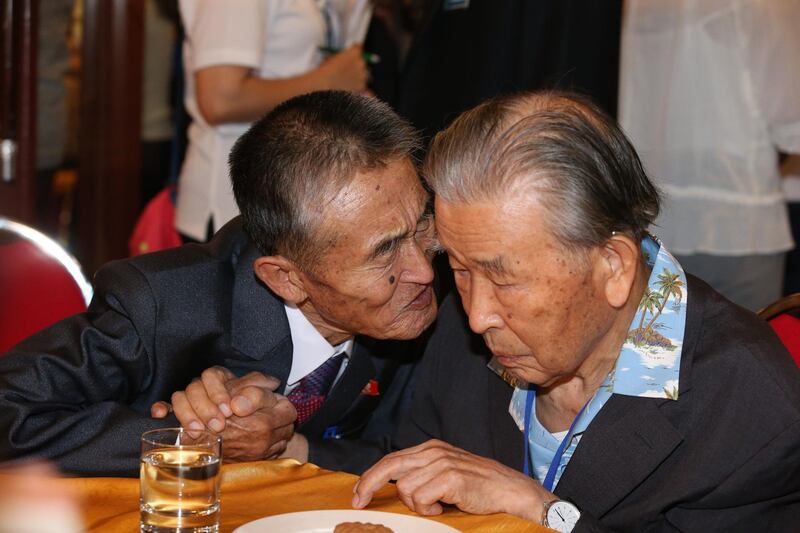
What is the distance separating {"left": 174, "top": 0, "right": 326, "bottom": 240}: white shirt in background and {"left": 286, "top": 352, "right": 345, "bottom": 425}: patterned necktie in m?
1.21

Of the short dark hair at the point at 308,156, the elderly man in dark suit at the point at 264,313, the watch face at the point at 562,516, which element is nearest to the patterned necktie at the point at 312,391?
the elderly man in dark suit at the point at 264,313

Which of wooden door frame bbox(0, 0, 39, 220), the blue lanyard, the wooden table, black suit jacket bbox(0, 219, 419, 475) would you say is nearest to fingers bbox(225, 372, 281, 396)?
black suit jacket bbox(0, 219, 419, 475)

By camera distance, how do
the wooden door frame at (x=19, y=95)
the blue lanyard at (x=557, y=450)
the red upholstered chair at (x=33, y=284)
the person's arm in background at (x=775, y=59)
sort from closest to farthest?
1. the blue lanyard at (x=557, y=450)
2. the red upholstered chair at (x=33, y=284)
3. the person's arm in background at (x=775, y=59)
4. the wooden door frame at (x=19, y=95)

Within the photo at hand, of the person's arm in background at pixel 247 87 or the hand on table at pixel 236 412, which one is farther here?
the person's arm in background at pixel 247 87

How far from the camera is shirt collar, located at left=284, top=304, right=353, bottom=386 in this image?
8.03 ft

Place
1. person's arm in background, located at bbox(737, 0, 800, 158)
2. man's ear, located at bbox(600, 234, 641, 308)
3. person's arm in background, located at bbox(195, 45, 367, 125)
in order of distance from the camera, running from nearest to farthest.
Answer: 1. man's ear, located at bbox(600, 234, 641, 308)
2. person's arm in background, located at bbox(195, 45, 367, 125)
3. person's arm in background, located at bbox(737, 0, 800, 158)

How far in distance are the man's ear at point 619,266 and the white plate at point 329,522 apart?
534mm

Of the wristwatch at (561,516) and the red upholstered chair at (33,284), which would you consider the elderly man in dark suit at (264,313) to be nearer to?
the red upholstered chair at (33,284)

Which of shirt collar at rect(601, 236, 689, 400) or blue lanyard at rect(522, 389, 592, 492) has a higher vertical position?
shirt collar at rect(601, 236, 689, 400)

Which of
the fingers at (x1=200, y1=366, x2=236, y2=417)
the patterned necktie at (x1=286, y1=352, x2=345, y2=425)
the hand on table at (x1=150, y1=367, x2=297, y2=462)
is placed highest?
the fingers at (x1=200, y1=366, x2=236, y2=417)

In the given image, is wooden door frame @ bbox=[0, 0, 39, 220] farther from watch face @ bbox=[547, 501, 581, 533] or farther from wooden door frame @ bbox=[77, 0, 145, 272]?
watch face @ bbox=[547, 501, 581, 533]

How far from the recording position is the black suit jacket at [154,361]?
83.0 inches

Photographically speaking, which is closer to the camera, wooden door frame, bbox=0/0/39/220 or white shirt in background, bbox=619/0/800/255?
white shirt in background, bbox=619/0/800/255

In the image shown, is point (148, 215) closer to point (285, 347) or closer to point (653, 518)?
point (285, 347)
